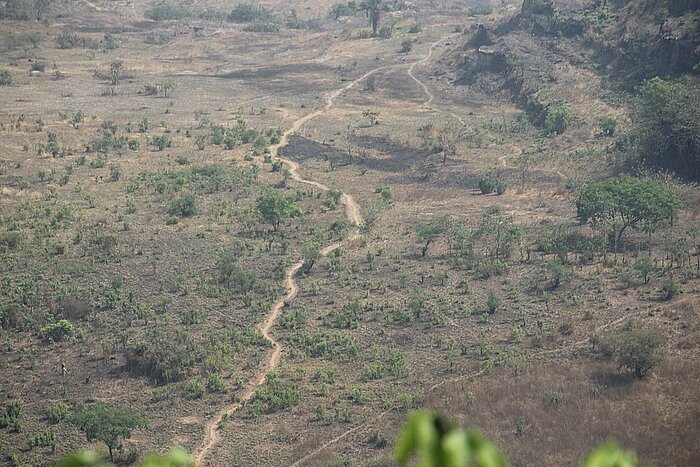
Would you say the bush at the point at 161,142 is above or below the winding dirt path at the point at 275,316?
above

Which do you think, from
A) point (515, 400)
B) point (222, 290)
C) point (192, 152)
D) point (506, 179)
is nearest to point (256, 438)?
point (515, 400)

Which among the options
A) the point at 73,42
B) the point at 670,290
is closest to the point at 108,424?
the point at 670,290

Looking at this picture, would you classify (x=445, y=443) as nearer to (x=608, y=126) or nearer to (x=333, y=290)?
(x=333, y=290)

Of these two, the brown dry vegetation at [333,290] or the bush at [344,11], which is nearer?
the brown dry vegetation at [333,290]

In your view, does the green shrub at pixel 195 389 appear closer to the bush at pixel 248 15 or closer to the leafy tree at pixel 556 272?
the leafy tree at pixel 556 272

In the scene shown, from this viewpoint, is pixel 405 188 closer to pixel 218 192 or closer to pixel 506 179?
pixel 506 179

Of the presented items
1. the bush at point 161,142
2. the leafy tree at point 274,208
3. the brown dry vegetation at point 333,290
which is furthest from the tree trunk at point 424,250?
the bush at point 161,142

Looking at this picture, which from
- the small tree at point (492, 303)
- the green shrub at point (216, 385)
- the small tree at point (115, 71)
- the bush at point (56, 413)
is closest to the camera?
the bush at point (56, 413)

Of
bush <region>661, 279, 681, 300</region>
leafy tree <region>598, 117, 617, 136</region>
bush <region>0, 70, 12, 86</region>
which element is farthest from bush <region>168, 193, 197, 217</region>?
bush <region>0, 70, 12, 86</region>
